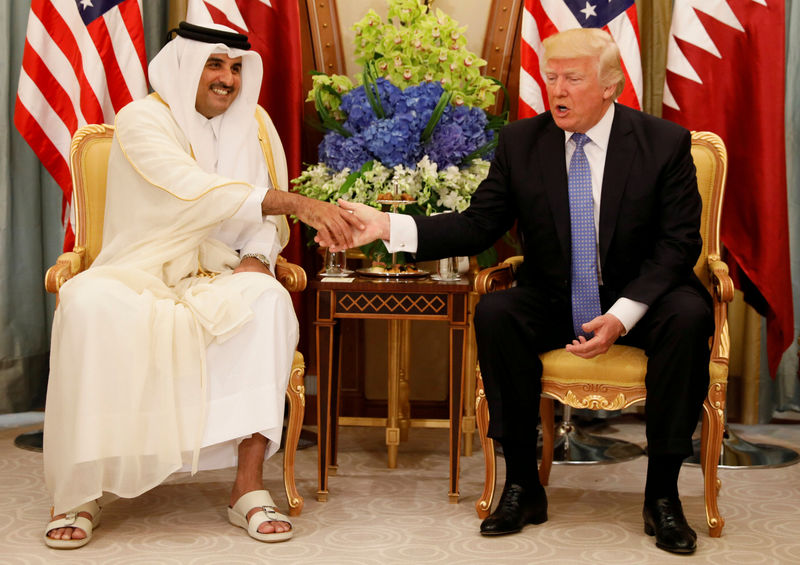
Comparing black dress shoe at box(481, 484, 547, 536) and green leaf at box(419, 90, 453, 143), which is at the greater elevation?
green leaf at box(419, 90, 453, 143)

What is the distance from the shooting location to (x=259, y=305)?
3393mm

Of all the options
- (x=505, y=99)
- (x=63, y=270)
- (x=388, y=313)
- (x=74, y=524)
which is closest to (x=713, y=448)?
(x=388, y=313)

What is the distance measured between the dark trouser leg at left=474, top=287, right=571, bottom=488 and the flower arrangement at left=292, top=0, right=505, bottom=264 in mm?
729

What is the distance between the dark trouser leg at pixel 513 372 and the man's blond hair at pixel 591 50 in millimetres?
845

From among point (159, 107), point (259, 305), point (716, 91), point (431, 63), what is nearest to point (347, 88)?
point (431, 63)

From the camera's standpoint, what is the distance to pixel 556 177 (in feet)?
11.6

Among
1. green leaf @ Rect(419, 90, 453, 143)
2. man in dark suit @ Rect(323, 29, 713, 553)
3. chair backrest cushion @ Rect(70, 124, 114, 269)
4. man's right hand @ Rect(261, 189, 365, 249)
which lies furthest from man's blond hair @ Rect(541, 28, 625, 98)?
chair backrest cushion @ Rect(70, 124, 114, 269)

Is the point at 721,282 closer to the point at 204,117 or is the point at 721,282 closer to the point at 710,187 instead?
the point at 710,187

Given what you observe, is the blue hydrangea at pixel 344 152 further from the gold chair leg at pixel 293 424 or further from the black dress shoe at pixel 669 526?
the black dress shoe at pixel 669 526

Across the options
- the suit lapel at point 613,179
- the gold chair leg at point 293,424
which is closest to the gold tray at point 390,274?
the gold chair leg at point 293,424

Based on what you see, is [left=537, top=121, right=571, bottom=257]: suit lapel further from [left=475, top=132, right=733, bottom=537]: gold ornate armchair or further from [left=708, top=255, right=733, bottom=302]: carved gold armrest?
[left=708, top=255, right=733, bottom=302]: carved gold armrest

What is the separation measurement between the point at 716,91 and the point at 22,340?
3455mm

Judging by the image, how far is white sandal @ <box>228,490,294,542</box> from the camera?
3262 mm

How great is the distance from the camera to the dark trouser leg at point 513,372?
11.0 feet
